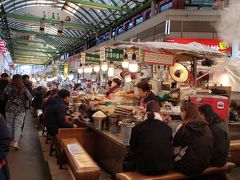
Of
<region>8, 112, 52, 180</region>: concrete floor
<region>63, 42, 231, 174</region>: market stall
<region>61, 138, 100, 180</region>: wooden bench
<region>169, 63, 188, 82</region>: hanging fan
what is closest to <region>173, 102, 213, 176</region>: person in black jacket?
<region>63, 42, 231, 174</region>: market stall

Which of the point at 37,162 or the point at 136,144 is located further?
the point at 37,162

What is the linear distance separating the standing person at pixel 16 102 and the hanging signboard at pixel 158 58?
337 centimetres

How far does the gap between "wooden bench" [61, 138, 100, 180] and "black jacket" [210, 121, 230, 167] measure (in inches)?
77.8

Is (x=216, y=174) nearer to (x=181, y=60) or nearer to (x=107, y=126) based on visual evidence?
(x=107, y=126)

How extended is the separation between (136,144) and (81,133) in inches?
115

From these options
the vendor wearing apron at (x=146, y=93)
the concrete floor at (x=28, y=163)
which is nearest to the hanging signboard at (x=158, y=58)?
the vendor wearing apron at (x=146, y=93)

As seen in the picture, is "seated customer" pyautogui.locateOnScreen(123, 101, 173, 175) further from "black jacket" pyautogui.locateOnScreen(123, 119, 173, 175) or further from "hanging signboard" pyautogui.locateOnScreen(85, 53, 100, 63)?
"hanging signboard" pyautogui.locateOnScreen(85, 53, 100, 63)

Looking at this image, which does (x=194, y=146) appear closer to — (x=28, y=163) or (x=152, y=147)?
(x=152, y=147)

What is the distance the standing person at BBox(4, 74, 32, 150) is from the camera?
23.6ft

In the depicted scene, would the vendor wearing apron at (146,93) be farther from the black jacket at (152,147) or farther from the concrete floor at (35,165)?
the black jacket at (152,147)

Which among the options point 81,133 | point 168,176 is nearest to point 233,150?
point 168,176

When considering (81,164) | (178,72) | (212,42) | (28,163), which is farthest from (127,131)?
(212,42)

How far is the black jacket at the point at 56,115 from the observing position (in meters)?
6.66

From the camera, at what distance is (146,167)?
398 centimetres
